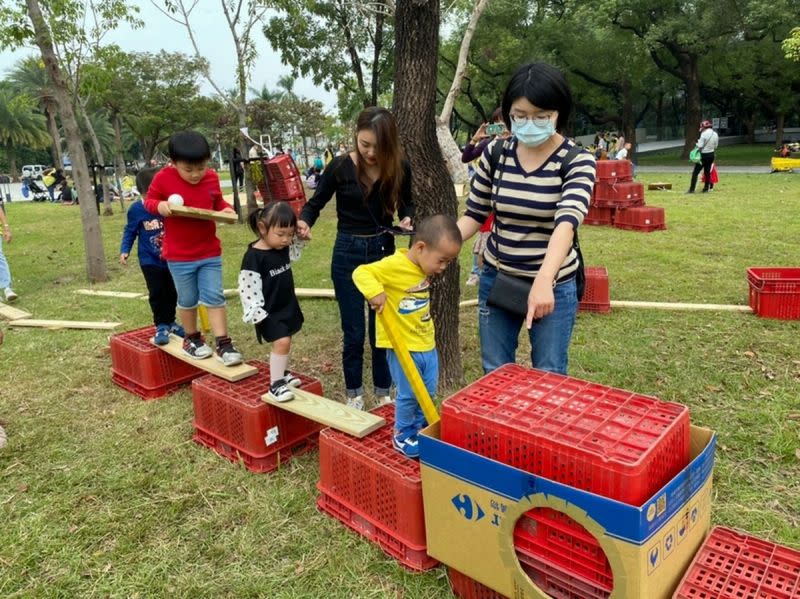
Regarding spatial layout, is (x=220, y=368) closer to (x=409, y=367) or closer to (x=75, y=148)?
(x=409, y=367)

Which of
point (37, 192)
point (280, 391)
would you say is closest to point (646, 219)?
point (280, 391)

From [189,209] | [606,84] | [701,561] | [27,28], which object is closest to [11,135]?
[606,84]

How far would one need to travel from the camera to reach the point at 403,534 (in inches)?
104

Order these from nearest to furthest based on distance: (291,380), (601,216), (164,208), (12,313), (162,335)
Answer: (291,380) → (164,208) → (162,335) → (12,313) → (601,216)

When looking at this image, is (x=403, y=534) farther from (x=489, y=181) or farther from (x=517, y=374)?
(x=489, y=181)

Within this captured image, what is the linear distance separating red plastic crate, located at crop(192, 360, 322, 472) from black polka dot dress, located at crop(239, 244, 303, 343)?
1.35ft

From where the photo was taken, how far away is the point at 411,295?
9.36 ft

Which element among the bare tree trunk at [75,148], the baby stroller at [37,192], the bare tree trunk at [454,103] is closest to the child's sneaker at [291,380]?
the bare tree trunk at [75,148]

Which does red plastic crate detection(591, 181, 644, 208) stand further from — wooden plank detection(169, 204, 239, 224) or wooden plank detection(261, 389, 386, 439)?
wooden plank detection(261, 389, 386, 439)

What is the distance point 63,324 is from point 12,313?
1133 millimetres

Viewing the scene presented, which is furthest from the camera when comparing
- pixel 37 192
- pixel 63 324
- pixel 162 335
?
pixel 37 192

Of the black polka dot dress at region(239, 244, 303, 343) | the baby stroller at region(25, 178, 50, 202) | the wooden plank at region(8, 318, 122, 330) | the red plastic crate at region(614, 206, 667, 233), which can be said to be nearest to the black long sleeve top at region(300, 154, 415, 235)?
the black polka dot dress at region(239, 244, 303, 343)

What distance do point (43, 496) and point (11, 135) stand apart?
59.1 metres

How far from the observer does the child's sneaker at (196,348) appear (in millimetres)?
4344
